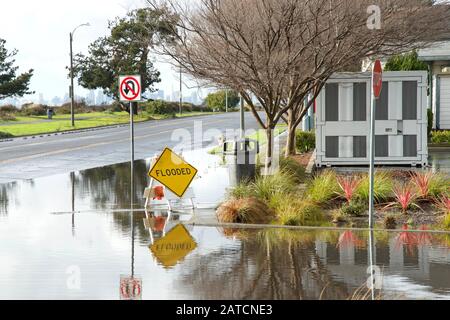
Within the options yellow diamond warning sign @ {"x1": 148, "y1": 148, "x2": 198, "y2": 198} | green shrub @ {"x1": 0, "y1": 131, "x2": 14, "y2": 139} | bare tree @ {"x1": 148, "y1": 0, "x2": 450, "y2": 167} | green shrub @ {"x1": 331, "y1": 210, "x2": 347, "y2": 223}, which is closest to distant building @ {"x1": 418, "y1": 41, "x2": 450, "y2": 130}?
bare tree @ {"x1": 148, "y1": 0, "x2": 450, "y2": 167}

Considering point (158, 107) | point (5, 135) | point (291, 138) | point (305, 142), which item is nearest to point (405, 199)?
point (291, 138)

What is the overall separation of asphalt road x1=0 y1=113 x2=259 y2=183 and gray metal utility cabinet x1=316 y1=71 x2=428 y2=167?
28.0ft

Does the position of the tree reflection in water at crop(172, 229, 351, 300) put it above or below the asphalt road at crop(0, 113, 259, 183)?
below

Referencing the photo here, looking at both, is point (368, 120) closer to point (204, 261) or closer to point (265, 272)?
point (204, 261)

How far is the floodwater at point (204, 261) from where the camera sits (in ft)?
29.2

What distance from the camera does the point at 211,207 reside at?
1600 cm

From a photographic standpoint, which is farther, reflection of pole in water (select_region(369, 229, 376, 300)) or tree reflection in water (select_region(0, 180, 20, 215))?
tree reflection in water (select_region(0, 180, 20, 215))

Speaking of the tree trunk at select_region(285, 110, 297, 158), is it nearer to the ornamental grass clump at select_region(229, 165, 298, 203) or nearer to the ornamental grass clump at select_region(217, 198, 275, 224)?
the ornamental grass clump at select_region(229, 165, 298, 203)

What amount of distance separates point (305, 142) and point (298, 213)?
47.7 ft

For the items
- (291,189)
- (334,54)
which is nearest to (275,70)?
(334,54)

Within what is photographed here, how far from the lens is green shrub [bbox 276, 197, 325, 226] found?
1355 cm

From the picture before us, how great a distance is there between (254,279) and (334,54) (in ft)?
35.4

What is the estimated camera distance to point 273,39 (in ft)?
58.4

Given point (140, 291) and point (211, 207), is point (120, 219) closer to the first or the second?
point (211, 207)
